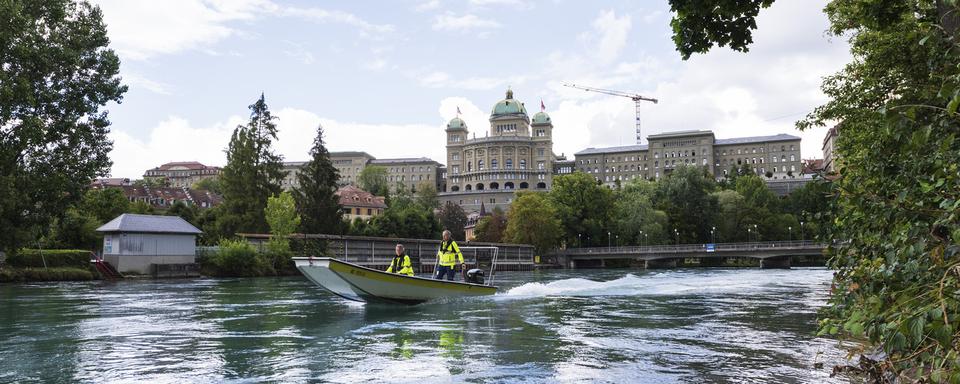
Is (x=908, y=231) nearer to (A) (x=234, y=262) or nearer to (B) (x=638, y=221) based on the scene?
(A) (x=234, y=262)

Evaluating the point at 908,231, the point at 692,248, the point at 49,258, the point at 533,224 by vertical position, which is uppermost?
the point at 533,224

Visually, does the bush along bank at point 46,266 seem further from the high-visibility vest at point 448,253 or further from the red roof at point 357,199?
the red roof at point 357,199

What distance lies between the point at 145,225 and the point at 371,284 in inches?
1350

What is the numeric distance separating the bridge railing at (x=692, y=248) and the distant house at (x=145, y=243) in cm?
5709

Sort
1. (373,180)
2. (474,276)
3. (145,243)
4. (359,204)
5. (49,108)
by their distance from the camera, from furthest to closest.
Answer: (373,180)
(359,204)
(145,243)
(49,108)
(474,276)

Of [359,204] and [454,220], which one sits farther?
[359,204]

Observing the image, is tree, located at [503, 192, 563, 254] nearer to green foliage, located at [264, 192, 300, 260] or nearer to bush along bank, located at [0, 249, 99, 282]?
green foliage, located at [264, 192, 300, 260]

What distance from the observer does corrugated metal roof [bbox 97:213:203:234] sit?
46.3 m

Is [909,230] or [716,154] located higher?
[716,154]

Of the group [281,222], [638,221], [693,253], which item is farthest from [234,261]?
[638,221]

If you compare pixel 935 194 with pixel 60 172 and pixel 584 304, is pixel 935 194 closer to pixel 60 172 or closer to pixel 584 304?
pixel 584 304

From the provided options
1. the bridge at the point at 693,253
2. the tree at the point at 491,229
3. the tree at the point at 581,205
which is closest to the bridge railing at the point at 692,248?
the bridge at the point at 693,253

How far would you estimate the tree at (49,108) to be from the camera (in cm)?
3052

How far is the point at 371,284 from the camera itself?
65.6 feet
